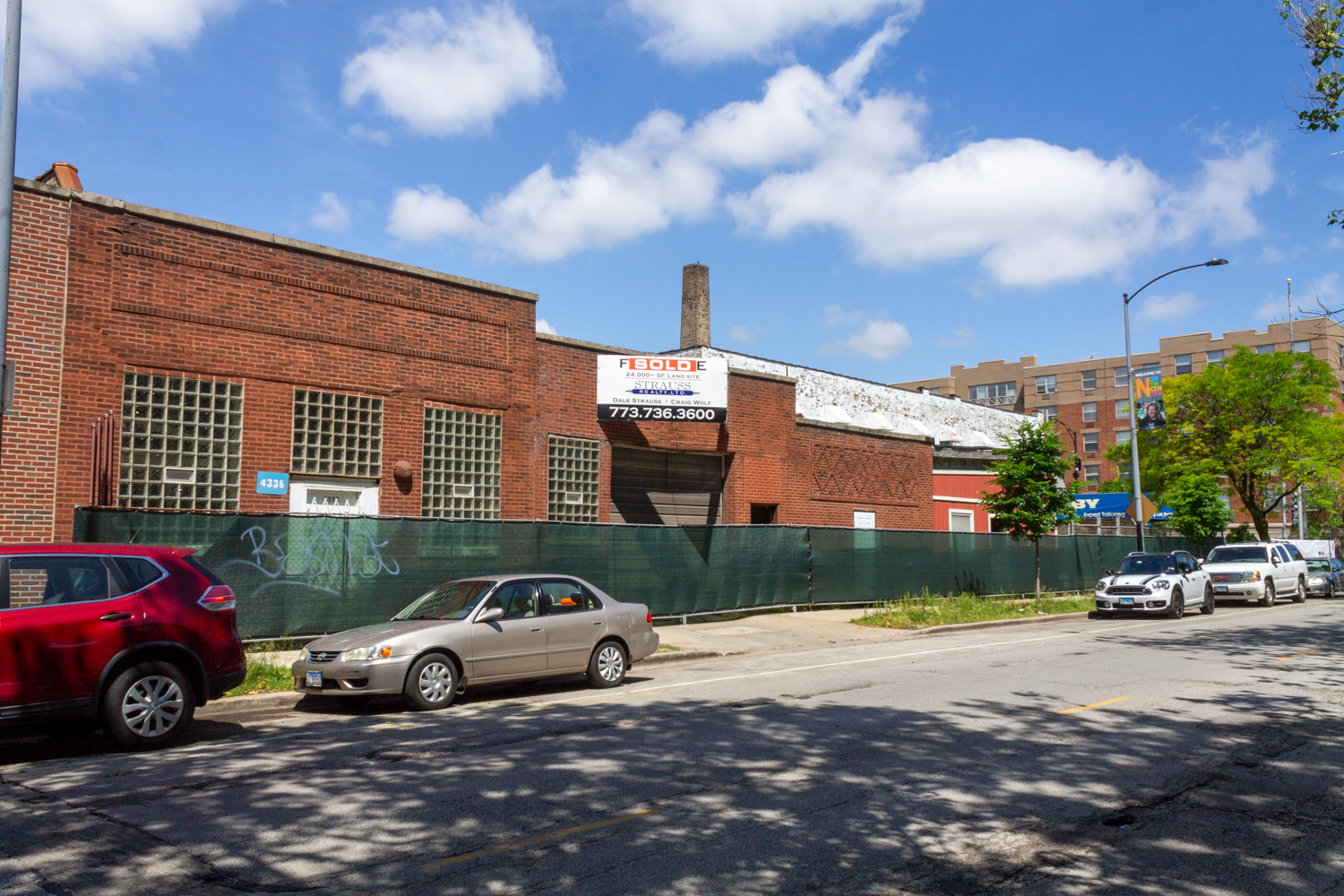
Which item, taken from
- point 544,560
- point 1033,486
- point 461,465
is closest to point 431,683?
point 544,560

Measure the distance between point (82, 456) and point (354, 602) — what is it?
445 centimetres

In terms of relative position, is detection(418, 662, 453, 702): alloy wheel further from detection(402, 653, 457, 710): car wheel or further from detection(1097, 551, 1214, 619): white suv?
detection(1097, 551, 1214, 619): white suv

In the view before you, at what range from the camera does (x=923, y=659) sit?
14.6 meters

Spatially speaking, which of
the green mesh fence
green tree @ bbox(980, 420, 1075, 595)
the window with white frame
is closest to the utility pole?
the green mesh fence

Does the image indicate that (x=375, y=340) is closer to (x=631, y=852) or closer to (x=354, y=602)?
(x=354, y=602)

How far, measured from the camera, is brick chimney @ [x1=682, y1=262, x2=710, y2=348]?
123 ft

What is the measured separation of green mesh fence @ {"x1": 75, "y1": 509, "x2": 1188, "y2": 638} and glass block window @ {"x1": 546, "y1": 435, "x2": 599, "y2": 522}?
8.16 ft

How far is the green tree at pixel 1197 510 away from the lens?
36.6 metres

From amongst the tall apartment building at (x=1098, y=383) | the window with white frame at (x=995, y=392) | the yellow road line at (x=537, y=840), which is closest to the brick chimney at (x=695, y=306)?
the yellow road line at (x=537, y=840)

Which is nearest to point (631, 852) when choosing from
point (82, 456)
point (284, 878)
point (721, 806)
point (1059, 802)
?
point (721, 806)

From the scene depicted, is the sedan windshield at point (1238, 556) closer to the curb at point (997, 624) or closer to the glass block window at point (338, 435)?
the curb at point (997, 624)

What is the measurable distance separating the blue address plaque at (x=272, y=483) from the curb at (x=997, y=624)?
479 inches

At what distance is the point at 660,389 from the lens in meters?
21.3

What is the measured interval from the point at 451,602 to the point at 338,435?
6916mm
